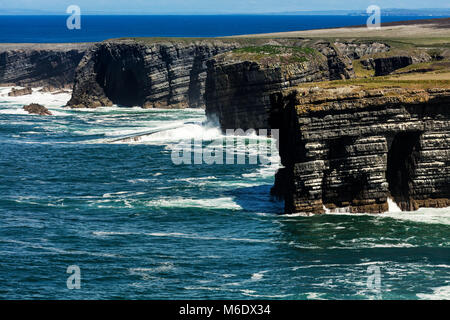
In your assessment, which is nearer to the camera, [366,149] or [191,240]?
[191,240]

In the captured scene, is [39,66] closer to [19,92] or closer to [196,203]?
[19,92]

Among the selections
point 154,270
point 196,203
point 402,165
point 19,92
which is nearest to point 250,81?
point 196,203

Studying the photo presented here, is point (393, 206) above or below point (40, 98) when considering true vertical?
below

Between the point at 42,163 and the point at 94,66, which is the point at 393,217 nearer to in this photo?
the point at 42,163

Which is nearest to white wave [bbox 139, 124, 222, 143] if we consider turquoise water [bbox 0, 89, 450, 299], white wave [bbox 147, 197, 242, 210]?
turquoise water [bbox 0, 89, 450, 299]

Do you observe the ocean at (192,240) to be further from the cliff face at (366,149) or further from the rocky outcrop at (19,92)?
the rocky outcrop at (19,92)

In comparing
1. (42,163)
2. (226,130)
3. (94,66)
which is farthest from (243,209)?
(94,66)
